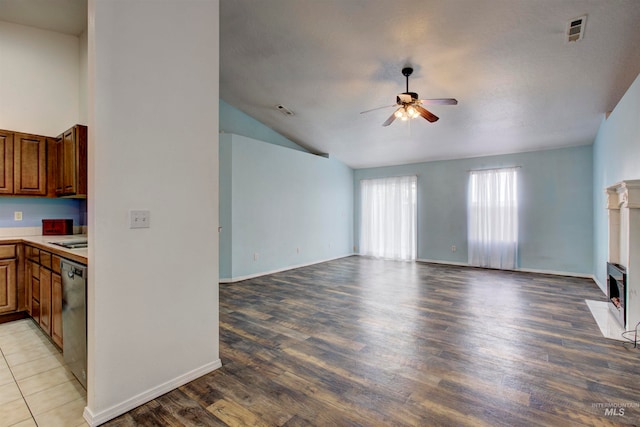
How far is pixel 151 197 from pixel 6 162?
279 cm

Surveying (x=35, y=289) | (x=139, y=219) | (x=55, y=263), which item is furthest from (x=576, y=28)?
(x=35, y=289)

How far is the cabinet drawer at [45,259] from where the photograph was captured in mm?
2439

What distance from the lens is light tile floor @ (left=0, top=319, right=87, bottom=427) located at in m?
1.72

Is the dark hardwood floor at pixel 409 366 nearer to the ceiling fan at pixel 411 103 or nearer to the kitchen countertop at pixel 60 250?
the kitchen countertop at pixel 60 250

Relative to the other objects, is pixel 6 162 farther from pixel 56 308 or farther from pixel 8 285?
pixel 56 308

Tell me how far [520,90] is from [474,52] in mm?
1120

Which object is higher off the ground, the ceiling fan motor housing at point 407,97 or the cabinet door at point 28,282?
the ceiling fan motor housing at point 407,97

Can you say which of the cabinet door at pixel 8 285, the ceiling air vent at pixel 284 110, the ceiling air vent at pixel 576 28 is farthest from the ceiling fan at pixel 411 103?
the cabinet door at pixel 8 285

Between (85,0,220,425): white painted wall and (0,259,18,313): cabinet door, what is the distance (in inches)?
92.5

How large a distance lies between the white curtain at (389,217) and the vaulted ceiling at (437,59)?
203 cm

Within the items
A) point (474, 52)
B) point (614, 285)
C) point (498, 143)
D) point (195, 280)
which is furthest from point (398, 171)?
point (195, 280)

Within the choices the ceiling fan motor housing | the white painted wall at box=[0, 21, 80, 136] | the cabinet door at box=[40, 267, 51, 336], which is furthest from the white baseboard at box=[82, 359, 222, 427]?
the white painted wall at box=[0, 21, 80, 136]

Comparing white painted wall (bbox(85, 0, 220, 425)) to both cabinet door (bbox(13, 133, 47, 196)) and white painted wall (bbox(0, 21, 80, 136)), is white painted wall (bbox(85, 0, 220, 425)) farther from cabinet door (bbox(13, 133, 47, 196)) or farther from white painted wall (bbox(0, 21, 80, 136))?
white painted wall (bbox(0, 21, 80, 136))

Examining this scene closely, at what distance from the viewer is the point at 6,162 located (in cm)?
324
